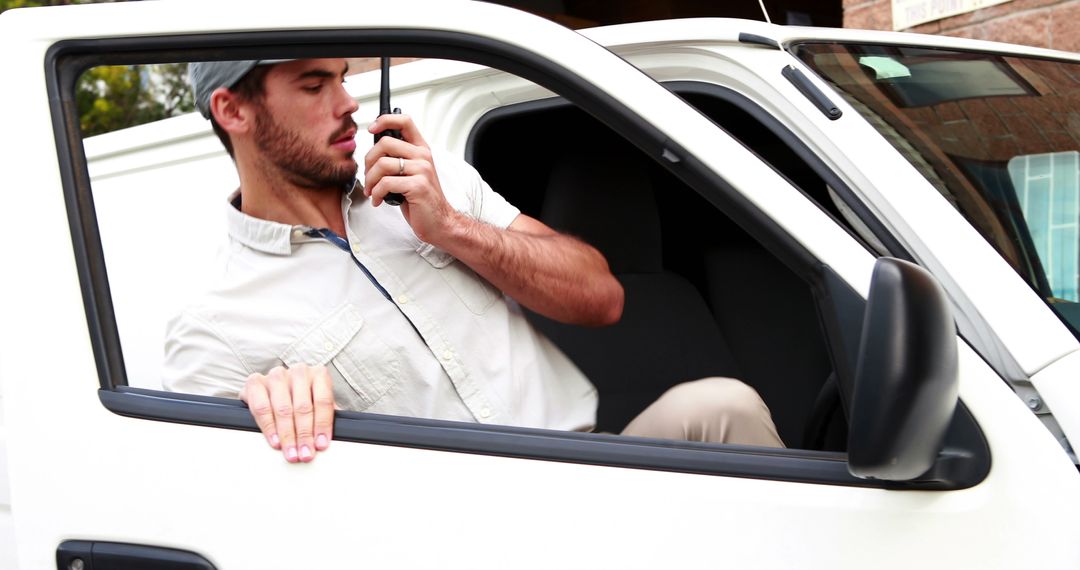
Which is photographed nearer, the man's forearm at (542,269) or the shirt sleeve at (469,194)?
the man's forearm at (542,269)

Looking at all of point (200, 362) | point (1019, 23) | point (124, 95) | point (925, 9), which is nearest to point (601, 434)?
point (200, 362)

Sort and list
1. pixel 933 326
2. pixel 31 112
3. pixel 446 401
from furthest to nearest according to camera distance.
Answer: pixel 446 401 → pixel 31 112 → pixel 933 326

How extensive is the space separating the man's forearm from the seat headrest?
0.58 meters

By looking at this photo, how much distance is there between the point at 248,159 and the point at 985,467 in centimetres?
131

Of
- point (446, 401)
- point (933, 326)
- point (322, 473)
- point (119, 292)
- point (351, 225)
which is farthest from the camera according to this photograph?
point (119, 292)

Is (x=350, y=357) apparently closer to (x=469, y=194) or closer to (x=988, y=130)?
(x=469, y=194)

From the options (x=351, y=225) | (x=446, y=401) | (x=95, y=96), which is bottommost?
(x=446, y=401)

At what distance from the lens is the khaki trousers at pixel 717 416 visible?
149 centimetres

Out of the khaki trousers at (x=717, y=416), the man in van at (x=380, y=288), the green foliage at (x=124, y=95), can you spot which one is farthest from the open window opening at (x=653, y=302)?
the green foliage at (x=124, y=95)

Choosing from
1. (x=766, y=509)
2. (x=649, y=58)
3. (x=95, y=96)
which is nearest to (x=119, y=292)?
(x=649, y=58)

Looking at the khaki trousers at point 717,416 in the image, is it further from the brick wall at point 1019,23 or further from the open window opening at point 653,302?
the brick wall at point 1019,23

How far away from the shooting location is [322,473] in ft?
4.16

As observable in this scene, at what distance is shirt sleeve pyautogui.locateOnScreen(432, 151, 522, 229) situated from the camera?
74.9 inches

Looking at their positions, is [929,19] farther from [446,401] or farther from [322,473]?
[322,473]
